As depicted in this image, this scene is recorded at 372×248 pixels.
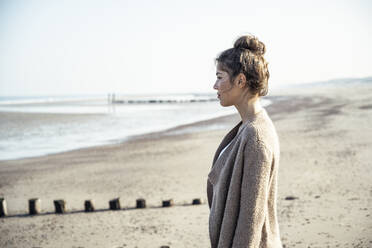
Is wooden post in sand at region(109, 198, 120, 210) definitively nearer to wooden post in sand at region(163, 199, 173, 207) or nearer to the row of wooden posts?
the row of wooden posts

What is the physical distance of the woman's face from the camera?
2.23m

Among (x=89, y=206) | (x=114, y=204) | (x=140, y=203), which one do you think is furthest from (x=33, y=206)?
(x=140, y=203)

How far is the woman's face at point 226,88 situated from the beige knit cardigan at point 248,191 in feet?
0.68

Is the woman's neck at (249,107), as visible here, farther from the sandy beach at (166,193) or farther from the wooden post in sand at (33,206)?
the wooden post in sand at (33,206)

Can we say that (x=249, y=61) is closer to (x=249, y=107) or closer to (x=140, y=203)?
(x=249, y=107)

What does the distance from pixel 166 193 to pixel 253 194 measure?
23.9ft

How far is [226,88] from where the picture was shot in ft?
7.41

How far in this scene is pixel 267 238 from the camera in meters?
2.17

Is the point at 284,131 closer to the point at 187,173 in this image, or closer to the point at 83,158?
the point at 187,173

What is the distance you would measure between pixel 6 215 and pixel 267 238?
7.73 meters

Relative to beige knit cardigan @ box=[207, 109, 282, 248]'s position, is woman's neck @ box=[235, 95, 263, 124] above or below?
above

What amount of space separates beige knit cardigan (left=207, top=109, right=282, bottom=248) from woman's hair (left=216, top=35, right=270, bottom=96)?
0.24m

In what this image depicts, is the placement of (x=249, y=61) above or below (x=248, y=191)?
above

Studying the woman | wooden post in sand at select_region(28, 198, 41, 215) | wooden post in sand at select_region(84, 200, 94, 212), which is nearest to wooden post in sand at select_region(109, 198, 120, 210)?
wooden post in sand at select_region(84, 200, 94, 212)
